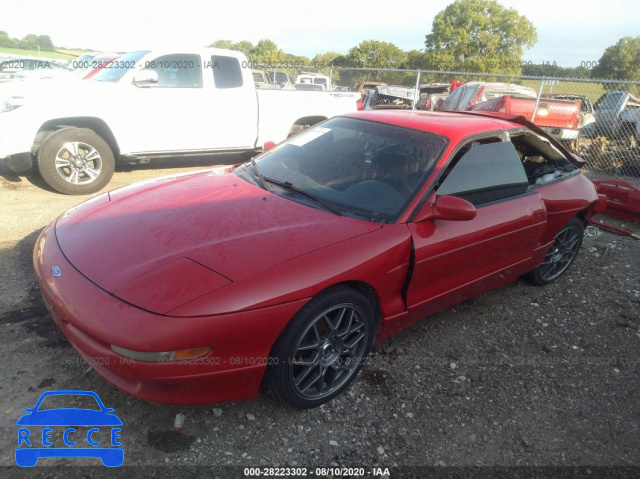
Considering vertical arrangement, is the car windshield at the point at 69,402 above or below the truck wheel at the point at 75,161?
below

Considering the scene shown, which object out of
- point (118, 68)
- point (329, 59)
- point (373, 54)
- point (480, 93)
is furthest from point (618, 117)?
point (329, 59)

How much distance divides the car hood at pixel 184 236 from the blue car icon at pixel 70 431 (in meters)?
0.73

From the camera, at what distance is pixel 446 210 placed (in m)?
2.53

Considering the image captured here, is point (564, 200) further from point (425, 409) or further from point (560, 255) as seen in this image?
point (425, 409)

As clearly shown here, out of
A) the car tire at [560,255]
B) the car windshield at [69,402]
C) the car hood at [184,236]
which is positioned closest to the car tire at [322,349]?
the car hood at [184,236]

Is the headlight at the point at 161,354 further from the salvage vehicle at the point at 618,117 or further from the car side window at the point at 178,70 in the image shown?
the salvage vehicle at the point at 618,117

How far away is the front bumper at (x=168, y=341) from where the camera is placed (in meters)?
1.81

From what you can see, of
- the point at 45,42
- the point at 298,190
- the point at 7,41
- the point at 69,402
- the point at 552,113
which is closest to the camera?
the point at 69,402

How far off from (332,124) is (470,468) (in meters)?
2.54

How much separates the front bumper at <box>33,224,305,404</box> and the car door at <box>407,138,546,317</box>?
99 centimetres

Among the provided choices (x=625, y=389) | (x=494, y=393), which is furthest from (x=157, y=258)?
(x=625, y=389)

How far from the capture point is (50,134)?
5.41 metres

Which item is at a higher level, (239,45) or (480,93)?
(239,45)

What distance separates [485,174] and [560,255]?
1.63 metres
